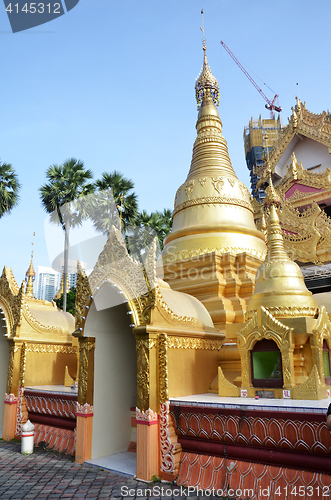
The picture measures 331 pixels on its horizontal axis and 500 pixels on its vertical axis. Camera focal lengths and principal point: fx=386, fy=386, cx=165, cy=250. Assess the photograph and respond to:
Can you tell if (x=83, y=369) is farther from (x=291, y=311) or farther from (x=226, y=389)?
(x=291, y=311)

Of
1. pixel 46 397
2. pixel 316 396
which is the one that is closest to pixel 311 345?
pixel 316 396

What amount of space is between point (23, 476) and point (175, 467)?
281cm

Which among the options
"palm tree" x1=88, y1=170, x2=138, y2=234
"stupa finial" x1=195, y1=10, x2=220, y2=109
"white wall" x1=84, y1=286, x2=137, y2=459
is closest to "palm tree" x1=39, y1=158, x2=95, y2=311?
"palm tree" x1=88, y1=170, x2=138, y2=234

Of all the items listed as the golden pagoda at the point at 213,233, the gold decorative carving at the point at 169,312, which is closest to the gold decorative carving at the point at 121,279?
the gold decorative carving at the point at 169,312

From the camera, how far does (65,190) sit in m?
21.6

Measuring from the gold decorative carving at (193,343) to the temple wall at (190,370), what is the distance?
6cm

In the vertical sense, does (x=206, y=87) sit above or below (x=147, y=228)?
above

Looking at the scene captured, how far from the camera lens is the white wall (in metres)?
7.89

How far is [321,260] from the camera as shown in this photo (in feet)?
51.6

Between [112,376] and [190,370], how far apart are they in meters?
1.90

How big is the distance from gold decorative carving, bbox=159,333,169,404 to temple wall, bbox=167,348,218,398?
21 centimetres

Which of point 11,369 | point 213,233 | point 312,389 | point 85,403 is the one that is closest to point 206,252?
point 213,233

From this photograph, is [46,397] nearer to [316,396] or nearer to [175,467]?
[175,467]

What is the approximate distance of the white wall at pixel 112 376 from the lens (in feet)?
25.9
